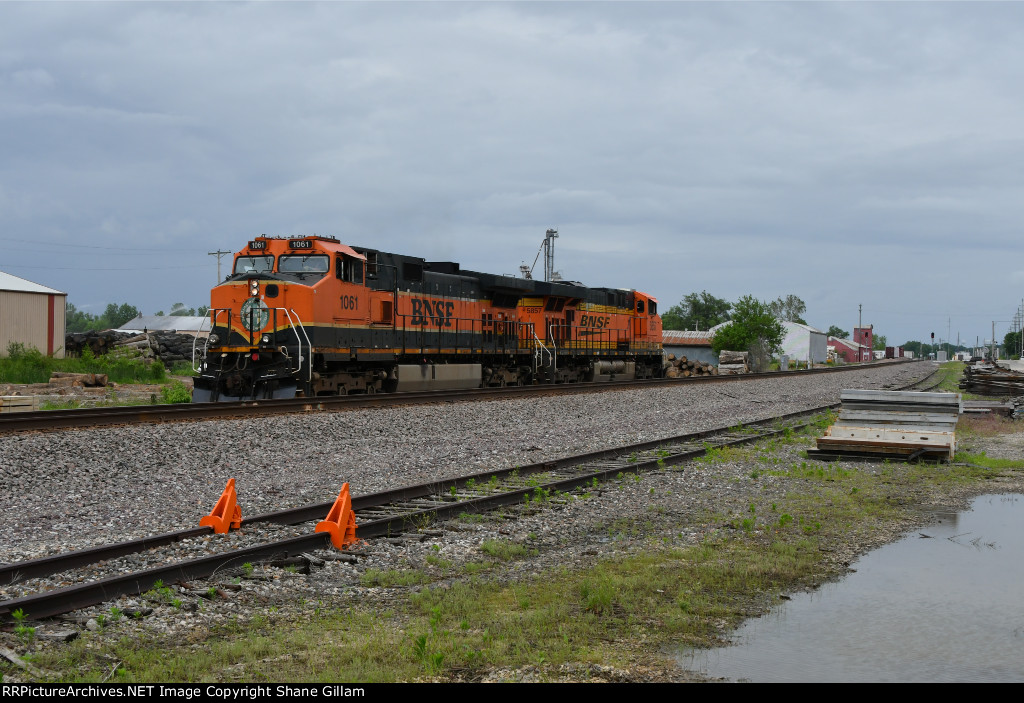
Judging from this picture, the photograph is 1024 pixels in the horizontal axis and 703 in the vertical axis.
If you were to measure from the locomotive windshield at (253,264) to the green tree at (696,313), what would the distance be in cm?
10424

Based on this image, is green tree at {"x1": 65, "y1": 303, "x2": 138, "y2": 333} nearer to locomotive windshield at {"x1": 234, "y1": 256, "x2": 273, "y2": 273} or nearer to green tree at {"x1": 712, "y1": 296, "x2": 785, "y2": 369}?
green tree at {"x1": 712, "y1": 296, "x2": 785, "y2": 369}

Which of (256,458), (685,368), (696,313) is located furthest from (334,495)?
(696,313)

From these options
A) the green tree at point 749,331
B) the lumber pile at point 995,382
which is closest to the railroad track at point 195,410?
the lumber pile at point 995,382

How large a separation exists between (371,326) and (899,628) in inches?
620

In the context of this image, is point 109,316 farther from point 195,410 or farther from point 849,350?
point 195,410

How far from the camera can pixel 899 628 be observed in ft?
17.3

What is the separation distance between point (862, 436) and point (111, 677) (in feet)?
37.4

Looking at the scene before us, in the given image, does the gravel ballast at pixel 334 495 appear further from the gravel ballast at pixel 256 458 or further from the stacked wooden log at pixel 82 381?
the stacked wooden log at pixel 82 381

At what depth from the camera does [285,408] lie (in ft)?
52.0

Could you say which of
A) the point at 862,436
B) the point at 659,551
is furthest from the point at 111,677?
the point at 862,436

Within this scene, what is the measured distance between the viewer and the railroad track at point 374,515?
18.0 feet

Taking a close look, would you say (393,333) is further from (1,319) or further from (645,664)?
(1,319)

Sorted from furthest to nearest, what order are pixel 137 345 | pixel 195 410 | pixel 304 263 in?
1. pixel 137 345
2. pixel 304 263
3. pixel 195 410

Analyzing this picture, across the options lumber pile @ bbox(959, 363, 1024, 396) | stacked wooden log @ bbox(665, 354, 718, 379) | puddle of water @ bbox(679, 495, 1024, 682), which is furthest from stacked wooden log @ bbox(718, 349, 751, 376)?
puddle of water @ bbox(679, 495, 1024, 682)
